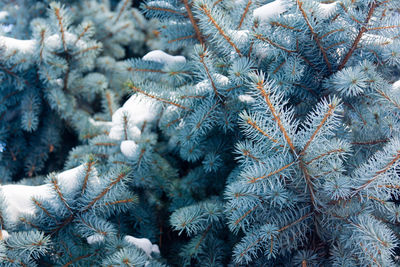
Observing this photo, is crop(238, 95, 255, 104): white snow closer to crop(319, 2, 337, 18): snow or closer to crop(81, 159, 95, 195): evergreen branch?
crop(319, 2, 337, 18): snow

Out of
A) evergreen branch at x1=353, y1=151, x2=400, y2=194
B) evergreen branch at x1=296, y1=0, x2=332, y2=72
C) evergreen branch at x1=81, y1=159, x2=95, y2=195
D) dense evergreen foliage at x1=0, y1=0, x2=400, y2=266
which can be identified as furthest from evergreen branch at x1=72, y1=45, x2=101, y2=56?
evergreen branch at x1=353, y1=151, x2=400, y2=194

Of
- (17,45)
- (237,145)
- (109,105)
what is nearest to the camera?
(237,145)

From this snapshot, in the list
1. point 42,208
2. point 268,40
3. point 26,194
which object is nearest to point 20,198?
point 26,194

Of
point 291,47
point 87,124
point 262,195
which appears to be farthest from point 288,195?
point 87,124

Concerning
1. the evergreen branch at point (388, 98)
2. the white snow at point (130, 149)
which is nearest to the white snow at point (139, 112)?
the white snow at point (130, 149)

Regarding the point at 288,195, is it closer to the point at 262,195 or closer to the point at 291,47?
the point at 262,195

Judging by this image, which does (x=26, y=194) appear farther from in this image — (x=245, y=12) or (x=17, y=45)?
(x=245, y=12)

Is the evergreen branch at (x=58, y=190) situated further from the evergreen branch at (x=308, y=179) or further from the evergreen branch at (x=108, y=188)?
the evergreen branch at (x=308, y=179)
